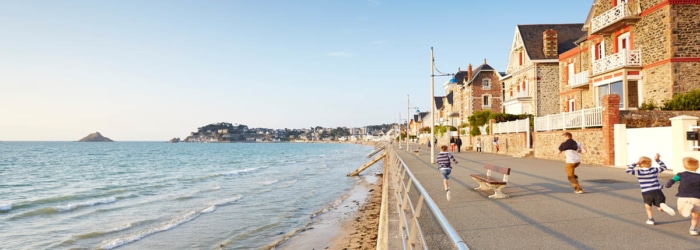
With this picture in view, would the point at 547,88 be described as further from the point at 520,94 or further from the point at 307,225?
the point at 307,225

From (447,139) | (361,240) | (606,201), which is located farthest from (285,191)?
(447,139)

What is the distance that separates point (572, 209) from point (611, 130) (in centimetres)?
1077

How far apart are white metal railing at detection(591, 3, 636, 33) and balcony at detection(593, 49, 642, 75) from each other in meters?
1.74

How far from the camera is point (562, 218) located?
25.3 ft

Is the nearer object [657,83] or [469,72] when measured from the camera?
[657,83]

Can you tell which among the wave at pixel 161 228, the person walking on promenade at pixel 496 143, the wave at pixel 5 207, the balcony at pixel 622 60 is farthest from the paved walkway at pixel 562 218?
the person walking on promenade at pixel 496 143

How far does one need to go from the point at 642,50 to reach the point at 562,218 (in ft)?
61.5

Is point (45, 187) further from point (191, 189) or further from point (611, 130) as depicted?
point (611, 130)

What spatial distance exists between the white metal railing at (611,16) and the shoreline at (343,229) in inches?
621

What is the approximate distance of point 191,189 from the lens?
26797mm

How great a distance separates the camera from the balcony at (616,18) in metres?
22.4

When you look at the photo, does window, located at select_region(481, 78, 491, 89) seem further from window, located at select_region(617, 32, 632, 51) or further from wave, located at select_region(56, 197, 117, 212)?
wave, located at select_region(56, 197, 117, 212)

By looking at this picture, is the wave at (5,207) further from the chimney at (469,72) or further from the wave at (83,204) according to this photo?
the chimney at (469,72)

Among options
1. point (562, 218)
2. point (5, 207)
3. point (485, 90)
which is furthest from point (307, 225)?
point (485, 90)
